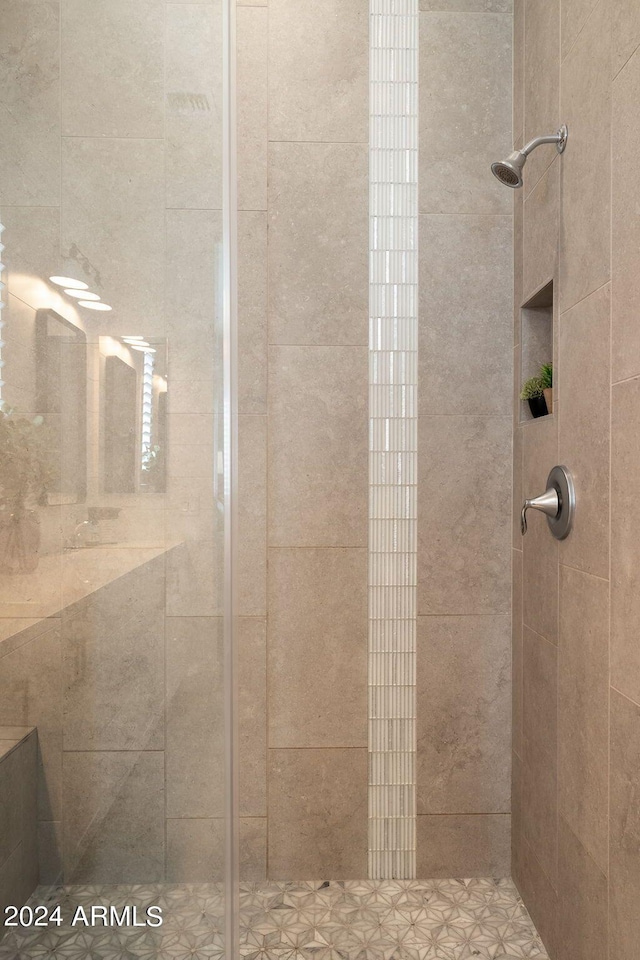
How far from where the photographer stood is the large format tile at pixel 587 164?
1124 mm

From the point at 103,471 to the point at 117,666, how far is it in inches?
6.8

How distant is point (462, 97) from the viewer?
1.67 meters

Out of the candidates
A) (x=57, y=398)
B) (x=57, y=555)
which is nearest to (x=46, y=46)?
(x=57, y=398)

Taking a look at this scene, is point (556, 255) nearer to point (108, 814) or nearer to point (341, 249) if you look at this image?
point (341, 249)

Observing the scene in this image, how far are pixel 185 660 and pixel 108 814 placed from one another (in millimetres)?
190

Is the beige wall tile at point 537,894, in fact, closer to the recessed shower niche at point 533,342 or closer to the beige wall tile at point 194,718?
the beige wall tile at point 194,718

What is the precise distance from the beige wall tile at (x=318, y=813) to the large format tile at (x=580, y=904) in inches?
21.0

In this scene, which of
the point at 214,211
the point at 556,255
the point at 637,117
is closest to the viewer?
the point at 214,211

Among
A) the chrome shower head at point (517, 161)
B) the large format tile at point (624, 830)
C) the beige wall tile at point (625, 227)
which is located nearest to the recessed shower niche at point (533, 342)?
the chrome shower head at point (517, 161)

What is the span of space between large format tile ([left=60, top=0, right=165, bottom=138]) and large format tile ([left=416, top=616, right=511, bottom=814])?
1396 mm

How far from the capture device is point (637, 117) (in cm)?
100

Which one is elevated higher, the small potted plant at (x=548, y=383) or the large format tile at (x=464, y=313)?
the large format tile at (x=464, y=313)

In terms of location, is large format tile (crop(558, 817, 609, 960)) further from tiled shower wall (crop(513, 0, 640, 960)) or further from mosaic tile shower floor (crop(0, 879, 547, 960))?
mosaic tile shower floor (crop(0, 879, 547, 960))

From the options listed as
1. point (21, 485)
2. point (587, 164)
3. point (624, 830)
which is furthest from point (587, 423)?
point (21, 485)
